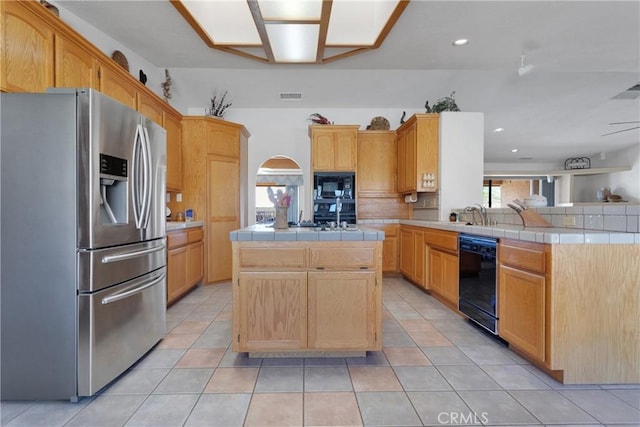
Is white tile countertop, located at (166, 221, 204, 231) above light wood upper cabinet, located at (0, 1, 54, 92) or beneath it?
beneath

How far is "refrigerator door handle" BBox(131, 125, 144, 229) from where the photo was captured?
1904 mm

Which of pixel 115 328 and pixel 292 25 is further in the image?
pixel 292 25

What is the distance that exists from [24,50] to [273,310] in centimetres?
219

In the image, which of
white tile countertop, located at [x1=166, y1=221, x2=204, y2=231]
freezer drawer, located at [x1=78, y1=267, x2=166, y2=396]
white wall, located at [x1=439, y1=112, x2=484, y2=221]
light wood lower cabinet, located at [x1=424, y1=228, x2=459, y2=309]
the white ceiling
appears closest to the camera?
freezer drawer, located at [x1=78, y1=267, x2=166, y2=396]

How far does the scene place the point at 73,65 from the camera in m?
2.12

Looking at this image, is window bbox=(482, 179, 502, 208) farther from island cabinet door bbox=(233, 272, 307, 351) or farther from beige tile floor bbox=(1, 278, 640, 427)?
island cabinet door bbox=(233, 272, 307, 351)

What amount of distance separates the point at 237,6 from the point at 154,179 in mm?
1828

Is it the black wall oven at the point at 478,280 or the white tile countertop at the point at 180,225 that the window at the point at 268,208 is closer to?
the white tile countertop at the point at 180,225

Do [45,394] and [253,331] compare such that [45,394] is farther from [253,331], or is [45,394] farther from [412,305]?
[412,305]

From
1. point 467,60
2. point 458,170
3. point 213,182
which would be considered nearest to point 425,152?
point 458,170

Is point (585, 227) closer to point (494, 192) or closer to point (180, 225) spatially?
point (180, 225)

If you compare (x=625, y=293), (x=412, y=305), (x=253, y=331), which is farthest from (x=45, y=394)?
(x=625, y=293)

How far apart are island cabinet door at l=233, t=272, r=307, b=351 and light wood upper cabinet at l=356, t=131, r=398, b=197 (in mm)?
3070
